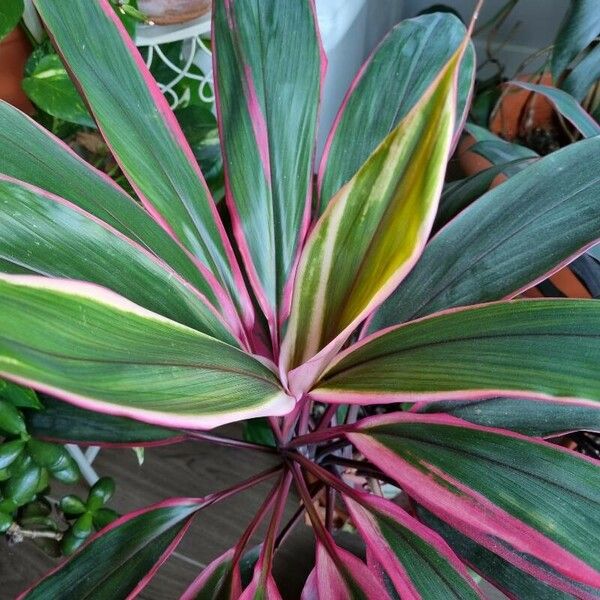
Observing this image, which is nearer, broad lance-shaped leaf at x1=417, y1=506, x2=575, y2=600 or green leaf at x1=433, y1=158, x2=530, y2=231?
broad lance-shaped leaf at x1=417, y1=506, x2=575, y2=600

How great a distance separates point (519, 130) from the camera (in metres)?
1.23

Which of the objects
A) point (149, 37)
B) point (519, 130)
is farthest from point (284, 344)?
point (519, 130)

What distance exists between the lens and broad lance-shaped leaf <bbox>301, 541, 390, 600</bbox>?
482 mm

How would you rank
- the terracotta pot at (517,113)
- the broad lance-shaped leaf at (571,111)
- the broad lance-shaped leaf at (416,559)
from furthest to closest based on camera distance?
the terracotta pot at (517,113) → the broad lance-shaped leaf at (571,111) → the broad lance-shaped leaf at (416,559)

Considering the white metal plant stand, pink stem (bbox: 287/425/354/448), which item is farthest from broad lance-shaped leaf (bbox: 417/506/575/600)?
the white metal plant stand

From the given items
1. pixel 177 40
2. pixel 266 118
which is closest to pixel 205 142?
pixel 177 40

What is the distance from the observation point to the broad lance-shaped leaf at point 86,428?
1.95ft

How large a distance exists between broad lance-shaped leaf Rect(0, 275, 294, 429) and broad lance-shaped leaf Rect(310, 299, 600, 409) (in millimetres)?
90

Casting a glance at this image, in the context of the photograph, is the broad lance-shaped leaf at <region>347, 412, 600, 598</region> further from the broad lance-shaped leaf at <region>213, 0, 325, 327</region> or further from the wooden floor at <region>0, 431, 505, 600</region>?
the wooden floor at <region>0, 431, 505, 600</region>

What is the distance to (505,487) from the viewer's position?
0.42 m

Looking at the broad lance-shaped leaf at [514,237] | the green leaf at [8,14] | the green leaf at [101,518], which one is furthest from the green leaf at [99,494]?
the green leaf at [8,14]

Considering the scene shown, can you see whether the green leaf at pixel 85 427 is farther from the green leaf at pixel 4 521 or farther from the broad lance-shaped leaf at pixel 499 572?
the broad lance-shaped leaf at pixel 499 572

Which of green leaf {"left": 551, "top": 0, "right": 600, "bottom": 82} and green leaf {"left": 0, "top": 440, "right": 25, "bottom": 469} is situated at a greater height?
green leaf {"left": 551, "top": 0, "right": 600, "bottom": 82}

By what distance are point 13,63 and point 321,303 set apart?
0.71m
